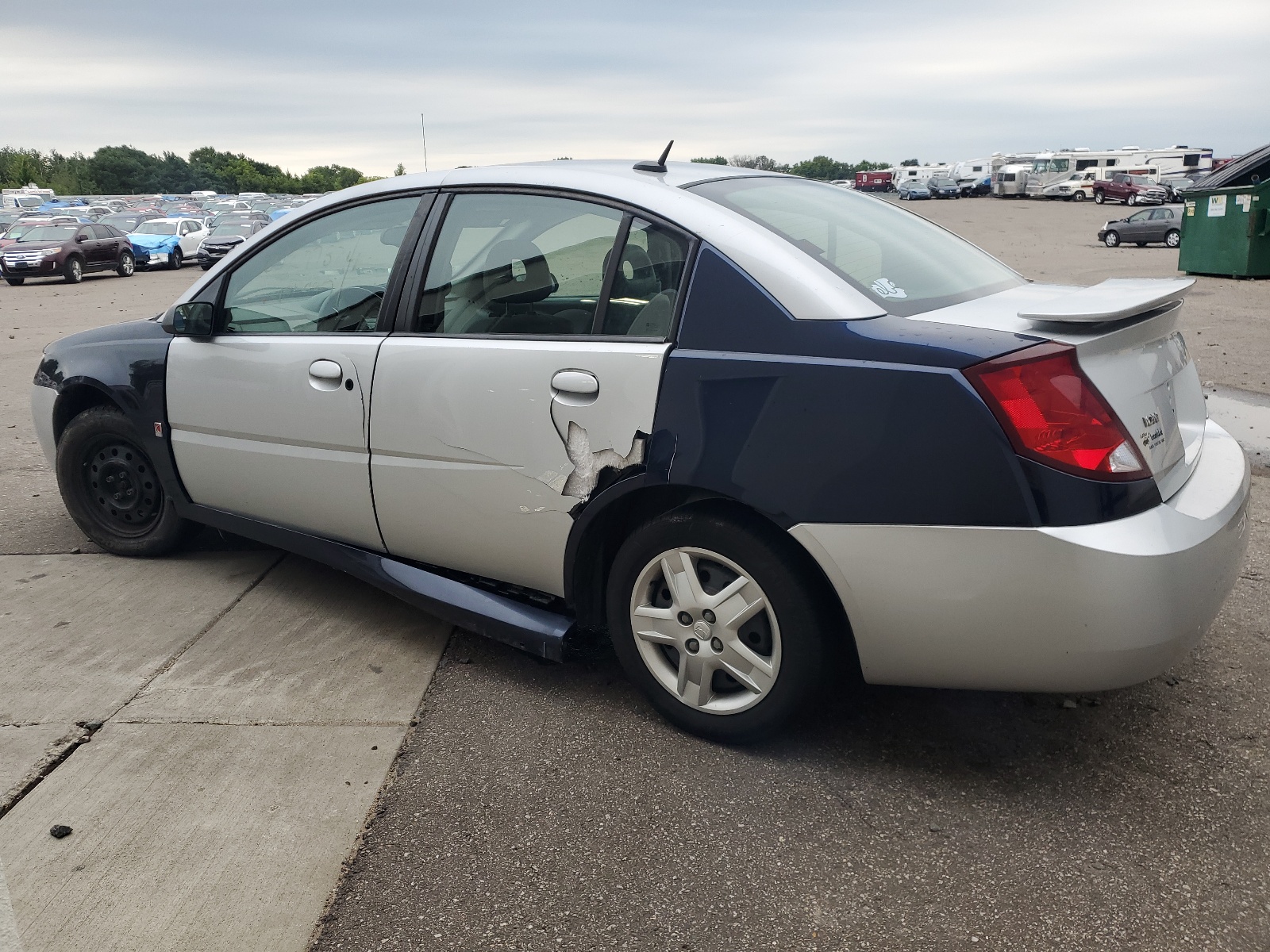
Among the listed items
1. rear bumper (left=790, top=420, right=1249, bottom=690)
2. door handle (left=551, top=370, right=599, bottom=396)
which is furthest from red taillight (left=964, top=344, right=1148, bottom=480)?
door handle (left=551, top=370, right=599, bottom=396)

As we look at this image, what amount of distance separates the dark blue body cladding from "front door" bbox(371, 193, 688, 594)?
16cm

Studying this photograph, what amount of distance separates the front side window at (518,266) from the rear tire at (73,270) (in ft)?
84.5

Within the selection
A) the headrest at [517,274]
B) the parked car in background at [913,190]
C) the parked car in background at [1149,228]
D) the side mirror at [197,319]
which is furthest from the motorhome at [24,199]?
the headrest at [517,274]

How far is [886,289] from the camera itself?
9.58ft

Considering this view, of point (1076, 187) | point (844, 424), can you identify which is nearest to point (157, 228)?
point (844, 424)

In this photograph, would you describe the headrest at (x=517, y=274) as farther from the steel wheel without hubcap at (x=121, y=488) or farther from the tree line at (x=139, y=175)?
the tree line at (x=139, y=175)

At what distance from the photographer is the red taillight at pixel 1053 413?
7.97 feet

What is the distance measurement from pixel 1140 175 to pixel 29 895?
6545cm

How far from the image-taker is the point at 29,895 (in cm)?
246

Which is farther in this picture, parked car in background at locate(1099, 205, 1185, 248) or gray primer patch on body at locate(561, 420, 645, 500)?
parked car in background at locate(1099, 205, 1185, 248)

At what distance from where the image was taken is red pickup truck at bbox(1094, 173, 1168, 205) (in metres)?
53.5

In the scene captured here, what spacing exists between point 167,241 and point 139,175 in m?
94.2

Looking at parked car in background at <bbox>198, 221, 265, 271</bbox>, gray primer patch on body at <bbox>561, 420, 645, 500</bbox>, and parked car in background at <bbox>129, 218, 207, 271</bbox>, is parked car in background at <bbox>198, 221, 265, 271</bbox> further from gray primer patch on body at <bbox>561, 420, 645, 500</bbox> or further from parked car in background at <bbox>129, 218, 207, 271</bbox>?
gray primer patch on body at <bbox>561, 420, 645, 500</bbox>

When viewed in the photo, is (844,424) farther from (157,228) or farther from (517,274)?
(157,228)
